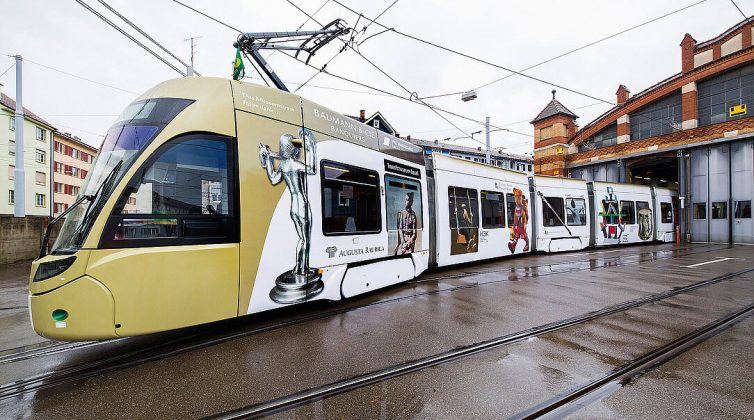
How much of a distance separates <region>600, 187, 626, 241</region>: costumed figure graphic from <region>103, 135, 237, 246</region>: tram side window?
1815 cm

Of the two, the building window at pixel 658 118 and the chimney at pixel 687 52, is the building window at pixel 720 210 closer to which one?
the building window at pixel 658 118

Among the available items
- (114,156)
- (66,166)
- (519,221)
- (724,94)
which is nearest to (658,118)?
(724,94)

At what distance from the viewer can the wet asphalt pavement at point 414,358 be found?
2902 millimetres

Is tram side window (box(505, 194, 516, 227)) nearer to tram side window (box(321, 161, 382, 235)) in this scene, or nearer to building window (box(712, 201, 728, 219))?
tram side window (box(321, 161, 382, 235))

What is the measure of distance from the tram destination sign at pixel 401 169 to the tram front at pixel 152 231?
3.64 metres

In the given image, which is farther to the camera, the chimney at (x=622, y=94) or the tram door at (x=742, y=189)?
the chimney at (x=622, y=94)

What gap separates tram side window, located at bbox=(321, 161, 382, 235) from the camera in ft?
18.9

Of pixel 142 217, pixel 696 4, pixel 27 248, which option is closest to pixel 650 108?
pixel 696 4

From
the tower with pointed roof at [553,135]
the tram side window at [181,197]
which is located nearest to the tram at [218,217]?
the tram side window at [181,197]

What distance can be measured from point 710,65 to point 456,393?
29812 mm

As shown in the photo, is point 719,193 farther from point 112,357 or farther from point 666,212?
point 112,357

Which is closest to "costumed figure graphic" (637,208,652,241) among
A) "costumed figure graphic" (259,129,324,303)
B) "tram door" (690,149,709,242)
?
"tram door" (690,149,709,242)

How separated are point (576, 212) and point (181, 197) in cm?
1640

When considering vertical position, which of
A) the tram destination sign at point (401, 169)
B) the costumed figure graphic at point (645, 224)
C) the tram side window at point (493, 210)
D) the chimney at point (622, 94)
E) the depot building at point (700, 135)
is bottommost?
the costumed figure graphic at point (645, 224)
